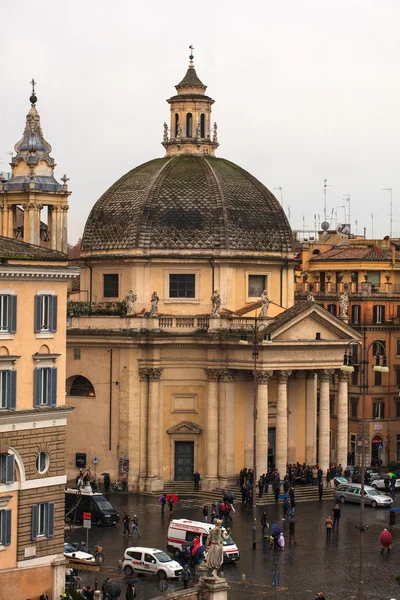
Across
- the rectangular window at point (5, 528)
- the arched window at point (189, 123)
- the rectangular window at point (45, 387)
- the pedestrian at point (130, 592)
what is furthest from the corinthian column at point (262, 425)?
the rectangular window at point (5, 528)

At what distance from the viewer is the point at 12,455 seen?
196 ft

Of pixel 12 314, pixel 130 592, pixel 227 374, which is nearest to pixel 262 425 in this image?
pixel 227 374

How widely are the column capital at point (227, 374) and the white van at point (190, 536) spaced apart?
777 inches

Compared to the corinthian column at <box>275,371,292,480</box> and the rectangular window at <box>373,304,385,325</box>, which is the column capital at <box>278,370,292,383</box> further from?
the rectangular window at <box>373,304,385,325</box>

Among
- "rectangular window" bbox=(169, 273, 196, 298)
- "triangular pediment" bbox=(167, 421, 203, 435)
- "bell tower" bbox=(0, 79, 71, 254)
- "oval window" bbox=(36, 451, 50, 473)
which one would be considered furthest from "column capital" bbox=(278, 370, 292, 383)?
"oval window" bbox=(36, 451, 50, 473)

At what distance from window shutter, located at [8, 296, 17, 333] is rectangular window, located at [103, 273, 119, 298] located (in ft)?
107

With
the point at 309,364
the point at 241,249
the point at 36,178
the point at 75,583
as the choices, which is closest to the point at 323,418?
the point at 309,364

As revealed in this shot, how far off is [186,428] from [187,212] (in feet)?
38.7

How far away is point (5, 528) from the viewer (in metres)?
59.2

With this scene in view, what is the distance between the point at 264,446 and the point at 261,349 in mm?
5072

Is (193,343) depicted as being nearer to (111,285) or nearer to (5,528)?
(111,285)

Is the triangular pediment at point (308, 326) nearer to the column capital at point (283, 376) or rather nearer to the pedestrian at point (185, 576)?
the column capital at point (283, 376)

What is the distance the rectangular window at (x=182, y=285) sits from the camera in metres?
91.5

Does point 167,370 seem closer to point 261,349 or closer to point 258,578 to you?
point 261,349
